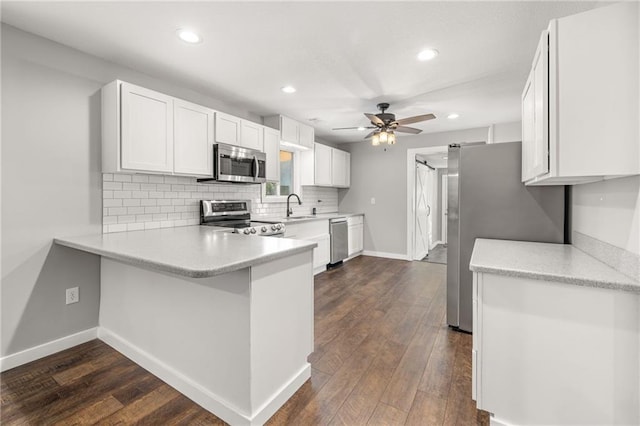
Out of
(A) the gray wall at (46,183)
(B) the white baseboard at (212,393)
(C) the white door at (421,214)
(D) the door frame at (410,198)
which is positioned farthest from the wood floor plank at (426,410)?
(C) the white door at (421,214)

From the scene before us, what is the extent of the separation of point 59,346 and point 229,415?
1758 mm

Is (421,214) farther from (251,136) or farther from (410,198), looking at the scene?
(251,136)

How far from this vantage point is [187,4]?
183 cm

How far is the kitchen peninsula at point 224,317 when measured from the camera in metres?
1.50

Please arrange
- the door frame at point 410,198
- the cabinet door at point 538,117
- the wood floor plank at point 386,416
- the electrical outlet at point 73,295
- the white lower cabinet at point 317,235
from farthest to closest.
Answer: the door frame at point 410,198 → the white lower cabinet at point 317,235 → the electrical outlet at point 73,295 → the wood floor plank at point 386,416 → the cabinet door at point 538,117

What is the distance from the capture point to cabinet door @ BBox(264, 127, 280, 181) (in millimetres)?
3934

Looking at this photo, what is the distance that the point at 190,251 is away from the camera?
167 cm

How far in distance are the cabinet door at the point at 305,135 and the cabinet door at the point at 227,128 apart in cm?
130

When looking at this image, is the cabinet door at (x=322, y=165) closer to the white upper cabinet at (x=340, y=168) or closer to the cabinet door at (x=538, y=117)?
the white upper cabinet at (x=340, y=168)

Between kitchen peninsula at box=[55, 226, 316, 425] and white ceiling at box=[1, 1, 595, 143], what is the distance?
1513mm

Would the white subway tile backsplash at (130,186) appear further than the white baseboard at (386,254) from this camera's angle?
No

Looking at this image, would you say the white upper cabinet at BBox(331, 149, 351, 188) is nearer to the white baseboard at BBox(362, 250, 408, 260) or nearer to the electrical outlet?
the white baseboard at BBox(362, 250, 408, 260)

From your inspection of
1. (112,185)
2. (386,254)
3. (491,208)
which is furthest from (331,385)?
(386,254)

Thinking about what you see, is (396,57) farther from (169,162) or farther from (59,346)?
(59,346)
